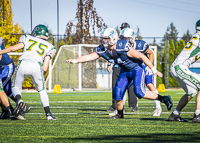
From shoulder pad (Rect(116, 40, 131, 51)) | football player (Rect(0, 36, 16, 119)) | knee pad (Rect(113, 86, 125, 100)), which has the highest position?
shoulder pad (Rect(116, 40, 131, 51))

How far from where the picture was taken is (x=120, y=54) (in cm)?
709

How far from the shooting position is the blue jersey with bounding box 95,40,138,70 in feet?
23.0

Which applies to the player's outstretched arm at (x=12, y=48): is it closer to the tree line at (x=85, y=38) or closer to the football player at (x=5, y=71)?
the football player at (x=5, y=71)

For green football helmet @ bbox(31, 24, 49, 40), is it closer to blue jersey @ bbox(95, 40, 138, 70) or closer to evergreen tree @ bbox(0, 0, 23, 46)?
blue jersey @ bbox(95, 40, 138, 70)

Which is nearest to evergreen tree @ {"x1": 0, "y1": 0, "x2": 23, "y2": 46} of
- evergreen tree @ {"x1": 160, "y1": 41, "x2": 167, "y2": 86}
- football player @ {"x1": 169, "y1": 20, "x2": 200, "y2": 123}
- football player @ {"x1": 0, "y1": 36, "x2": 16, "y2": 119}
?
evergreen tree @ {"x1": 160, "y1": 41, "x2": 167, "y2": 86}

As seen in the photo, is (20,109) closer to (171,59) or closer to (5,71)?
(5,71)

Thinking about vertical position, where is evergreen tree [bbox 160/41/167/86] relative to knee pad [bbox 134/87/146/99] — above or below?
below

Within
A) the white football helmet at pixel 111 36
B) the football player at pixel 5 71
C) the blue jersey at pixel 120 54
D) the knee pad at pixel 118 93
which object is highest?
the white football helmet at pixel 111 36

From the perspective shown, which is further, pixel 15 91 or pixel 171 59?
pixel 171 59

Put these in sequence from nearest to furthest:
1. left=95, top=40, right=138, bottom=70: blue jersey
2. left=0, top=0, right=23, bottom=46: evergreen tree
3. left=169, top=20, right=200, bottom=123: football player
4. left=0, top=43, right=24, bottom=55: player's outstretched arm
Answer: left=169, top=20, right=200, bottom=123: football player → left=0, top=43, right=24, bottom=55: player's outstretched arm → left=95, top=40, right=138, bottom=70: blue jersey → left=0, top=0, right=23, bottom=46: evergreen tree

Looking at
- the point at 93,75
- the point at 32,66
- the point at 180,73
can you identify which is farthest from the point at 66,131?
the point at 93,75

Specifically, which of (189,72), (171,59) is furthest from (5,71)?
(171,59)

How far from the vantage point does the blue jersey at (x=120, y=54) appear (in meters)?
7.02

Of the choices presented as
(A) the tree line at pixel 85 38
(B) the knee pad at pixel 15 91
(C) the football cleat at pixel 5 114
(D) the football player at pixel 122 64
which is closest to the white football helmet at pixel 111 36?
(D) the football player at pixel 122 64
